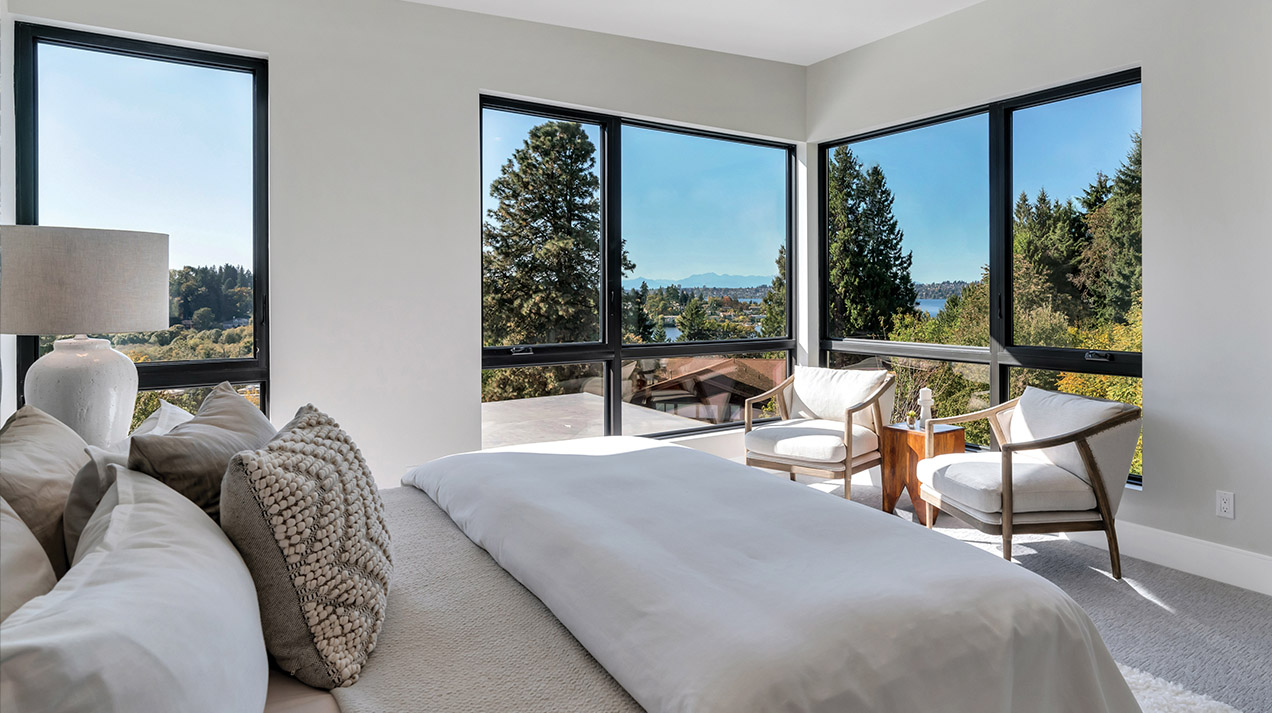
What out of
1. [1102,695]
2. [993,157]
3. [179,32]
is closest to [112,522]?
[1102,695]

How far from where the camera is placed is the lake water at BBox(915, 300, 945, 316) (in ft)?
14.8

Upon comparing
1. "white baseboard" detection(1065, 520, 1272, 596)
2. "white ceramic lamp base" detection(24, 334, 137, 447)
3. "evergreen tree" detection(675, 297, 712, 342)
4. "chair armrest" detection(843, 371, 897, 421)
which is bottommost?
"white baseboard" detection(1065, 520, 1272, 596)

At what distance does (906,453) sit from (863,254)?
156cm

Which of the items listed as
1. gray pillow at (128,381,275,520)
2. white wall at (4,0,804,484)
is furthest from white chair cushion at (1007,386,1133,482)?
gray pillow at (128,381,275,520)

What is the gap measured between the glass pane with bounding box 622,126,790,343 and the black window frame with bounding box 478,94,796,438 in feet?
0.21

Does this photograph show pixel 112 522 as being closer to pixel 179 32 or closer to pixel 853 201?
pixel 179 32

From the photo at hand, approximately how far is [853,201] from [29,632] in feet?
16.4

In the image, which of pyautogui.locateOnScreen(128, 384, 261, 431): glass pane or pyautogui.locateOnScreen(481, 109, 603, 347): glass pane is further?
pyautogui.locateOnScreen(481, 109, 603, 347): glass pane

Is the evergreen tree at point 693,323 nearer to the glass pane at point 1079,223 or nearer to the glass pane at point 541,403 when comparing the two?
the glass pane at point 541,403

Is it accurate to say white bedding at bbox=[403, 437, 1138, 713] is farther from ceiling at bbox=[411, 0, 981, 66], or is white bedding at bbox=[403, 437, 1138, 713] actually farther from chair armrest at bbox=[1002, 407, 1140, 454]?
ceiling at bbox=[411, 0, 981, 66]

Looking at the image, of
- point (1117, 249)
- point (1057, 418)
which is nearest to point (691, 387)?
point (1057, 418)

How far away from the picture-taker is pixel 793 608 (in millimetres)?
1317

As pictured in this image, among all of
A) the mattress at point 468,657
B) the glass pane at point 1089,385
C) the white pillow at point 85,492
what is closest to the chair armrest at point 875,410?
the glass pane at point 1089,385

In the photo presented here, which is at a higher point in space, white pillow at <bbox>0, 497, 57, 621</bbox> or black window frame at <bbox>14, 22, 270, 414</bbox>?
black window frame at <bbox>14, 22, 270, 414</bbox>
